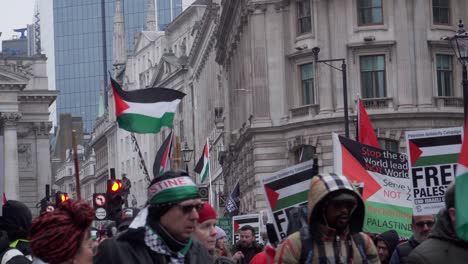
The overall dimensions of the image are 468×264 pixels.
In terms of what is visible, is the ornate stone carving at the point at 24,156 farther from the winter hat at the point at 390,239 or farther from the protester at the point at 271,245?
the protester at the point at 271,245

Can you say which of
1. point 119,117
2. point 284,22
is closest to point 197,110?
point 284,22

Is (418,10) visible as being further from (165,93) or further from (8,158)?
(8,158)

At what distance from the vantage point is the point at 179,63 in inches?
4405

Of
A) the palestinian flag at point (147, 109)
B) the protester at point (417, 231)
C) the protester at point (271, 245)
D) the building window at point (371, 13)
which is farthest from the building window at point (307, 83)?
the protester at point (271, 245)

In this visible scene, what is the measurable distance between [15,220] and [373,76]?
39444 mm

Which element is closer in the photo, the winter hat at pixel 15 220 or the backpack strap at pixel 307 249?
the backpack strap at pixel 307 249

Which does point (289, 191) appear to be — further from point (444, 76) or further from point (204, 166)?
point (444, 76)

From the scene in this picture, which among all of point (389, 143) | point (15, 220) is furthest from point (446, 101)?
point (15, 220)

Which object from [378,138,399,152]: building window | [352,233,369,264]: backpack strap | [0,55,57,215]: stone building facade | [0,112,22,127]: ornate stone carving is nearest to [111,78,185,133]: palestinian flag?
[352,233,369,264]: backpack strap

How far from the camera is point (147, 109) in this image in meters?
18.1

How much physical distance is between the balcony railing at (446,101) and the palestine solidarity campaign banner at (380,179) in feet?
114

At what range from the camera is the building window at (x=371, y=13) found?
50.3 meters

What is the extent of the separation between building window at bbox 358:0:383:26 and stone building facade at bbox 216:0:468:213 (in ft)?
0.11

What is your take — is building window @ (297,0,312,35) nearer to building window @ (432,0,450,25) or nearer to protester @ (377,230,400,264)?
building window @ (432,0,450,25)
